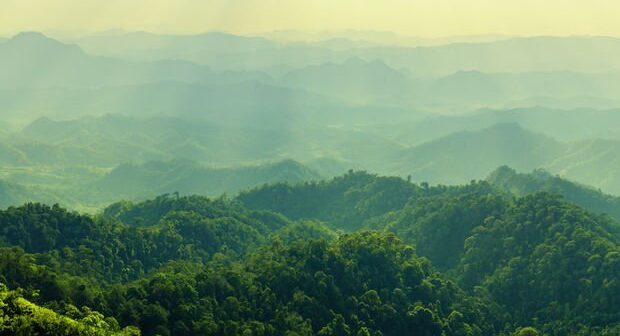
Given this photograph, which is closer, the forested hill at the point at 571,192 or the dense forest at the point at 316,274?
the dense forest at the point at 316,274

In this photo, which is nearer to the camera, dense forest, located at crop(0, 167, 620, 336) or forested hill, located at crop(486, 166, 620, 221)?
dense forest, located at crop(0, 167, 620, 336)

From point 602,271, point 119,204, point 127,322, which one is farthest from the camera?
point 119,204

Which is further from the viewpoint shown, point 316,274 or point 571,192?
point 571,192

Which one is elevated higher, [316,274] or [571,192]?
[571,192]

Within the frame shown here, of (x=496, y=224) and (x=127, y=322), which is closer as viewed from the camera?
(x=127, y=322)

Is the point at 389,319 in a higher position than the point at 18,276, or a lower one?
lower

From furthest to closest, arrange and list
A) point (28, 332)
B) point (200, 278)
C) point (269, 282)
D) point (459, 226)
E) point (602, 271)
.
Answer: point (459, 226) → point (602, 271) → point (269, 282) → point (200, 278) → point (28, 332)

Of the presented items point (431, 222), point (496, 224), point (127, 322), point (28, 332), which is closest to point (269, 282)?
point (127, 322)

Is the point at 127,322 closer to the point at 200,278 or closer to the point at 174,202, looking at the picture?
the point at 200,278
